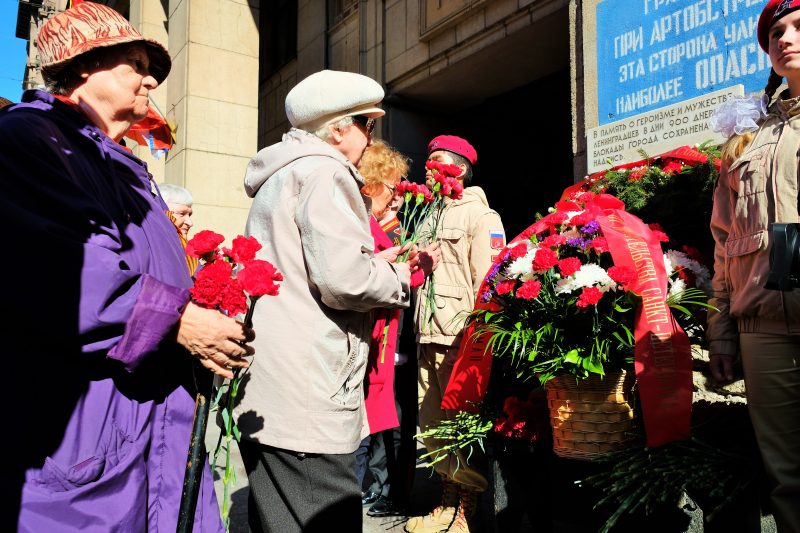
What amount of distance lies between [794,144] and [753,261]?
386mm

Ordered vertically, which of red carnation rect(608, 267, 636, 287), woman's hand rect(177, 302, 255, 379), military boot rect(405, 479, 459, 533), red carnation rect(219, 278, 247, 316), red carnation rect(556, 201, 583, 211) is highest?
red carnation rect(556, 201, 583, 211)

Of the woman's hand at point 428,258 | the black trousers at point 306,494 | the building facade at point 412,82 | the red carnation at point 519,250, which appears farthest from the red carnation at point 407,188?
the building facade at point 412,82

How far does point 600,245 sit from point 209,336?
1481 millimetres

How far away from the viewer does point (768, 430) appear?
6.48ft

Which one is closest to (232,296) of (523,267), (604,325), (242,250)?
(242,250)

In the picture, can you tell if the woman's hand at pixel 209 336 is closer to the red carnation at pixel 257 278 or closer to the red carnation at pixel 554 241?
the red carnation at pixel 257 278

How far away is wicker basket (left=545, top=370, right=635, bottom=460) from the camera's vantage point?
2291 mm

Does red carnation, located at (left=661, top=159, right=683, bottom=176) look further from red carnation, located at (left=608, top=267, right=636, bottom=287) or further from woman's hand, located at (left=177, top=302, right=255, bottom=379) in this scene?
woman's hand, located at (left=177, top=302, right=255, bottom=379)

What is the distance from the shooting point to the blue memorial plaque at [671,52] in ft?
12.3

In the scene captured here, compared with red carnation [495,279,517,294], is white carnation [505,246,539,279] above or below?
above

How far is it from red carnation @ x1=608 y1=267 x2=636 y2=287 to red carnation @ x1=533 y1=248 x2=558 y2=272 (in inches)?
8.7

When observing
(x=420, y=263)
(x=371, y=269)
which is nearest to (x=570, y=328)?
(x=420, y=263)

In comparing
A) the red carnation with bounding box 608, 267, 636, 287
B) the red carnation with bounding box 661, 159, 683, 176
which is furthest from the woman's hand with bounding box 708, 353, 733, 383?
the red carnation with bounding box 661, 159, 683, 176

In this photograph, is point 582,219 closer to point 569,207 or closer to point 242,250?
point 569,207
